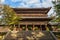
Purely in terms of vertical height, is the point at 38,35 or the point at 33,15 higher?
the point at 38,35

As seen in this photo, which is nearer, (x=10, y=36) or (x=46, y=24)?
(x=10, y=36)

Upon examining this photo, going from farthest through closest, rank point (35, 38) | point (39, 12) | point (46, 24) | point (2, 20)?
point (39, 12), point (46, 24), point (2, 20), point (35, 38)

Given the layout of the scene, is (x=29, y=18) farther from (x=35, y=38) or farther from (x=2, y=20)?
(x=35, y=38)

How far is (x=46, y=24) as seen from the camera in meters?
13.8

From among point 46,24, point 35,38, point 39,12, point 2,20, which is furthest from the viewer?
point 39,12

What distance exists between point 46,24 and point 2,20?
248 inches

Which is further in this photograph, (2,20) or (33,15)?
(33,15)

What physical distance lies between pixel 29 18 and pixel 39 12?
5.05 ft

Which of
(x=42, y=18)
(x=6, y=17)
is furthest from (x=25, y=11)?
(x=6, y=17)

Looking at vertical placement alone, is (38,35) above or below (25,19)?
above

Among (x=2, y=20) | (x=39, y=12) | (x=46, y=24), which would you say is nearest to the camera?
(x=2, y=20)

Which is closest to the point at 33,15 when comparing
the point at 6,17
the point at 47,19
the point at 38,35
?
the point at 47,19

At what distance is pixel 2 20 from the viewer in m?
8.27

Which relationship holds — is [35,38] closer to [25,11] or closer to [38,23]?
[38,23]
